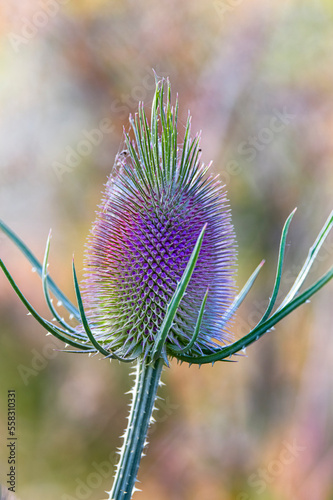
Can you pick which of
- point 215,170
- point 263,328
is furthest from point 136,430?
point 215,170

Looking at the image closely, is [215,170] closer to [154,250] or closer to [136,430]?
[154,250]

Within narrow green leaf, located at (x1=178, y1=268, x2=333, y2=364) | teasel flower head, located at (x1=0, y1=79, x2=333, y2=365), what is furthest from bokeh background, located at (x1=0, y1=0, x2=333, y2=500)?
narrow green leaf, located at (x1=178, y1=268, x2=333, y2=364)

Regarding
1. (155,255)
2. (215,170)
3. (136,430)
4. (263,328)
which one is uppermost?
(215,170)

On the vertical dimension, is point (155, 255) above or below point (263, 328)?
above

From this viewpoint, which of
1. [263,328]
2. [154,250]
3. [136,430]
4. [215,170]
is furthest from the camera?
[215,170]

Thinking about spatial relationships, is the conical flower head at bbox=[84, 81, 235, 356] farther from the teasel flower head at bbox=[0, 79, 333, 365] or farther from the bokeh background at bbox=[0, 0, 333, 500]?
the bokeh background at bbox=[0, 0, 333, 500]

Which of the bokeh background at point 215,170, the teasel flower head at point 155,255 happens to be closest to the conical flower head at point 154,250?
the teasel flower head at point 155,255
